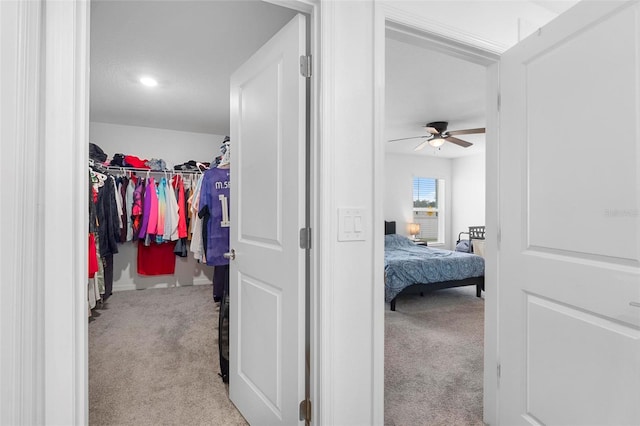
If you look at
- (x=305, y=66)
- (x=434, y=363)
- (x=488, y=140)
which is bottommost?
(x=434, y=363)

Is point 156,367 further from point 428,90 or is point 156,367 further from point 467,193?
point 467,193

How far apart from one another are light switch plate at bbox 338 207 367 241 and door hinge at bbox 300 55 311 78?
58 cm

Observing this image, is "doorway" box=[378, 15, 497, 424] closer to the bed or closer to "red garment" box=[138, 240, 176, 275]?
the bed

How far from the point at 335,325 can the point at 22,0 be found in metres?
1.35

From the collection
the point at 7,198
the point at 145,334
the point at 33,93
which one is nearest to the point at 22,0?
the point at 33,93

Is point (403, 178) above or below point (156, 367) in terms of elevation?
above

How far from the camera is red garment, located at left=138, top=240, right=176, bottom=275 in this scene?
14.9 ft

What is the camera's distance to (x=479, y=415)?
6.12 feet

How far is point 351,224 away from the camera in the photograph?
1346mm

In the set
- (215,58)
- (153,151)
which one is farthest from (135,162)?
(215,58)

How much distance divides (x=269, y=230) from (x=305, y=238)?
0.84 ft

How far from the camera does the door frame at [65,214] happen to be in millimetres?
933

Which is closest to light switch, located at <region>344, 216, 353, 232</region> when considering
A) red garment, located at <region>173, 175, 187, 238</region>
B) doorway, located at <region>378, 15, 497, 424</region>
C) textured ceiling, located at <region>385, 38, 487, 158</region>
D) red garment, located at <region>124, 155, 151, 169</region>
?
doorway, located at <region>378, 15, 497, 424</region>

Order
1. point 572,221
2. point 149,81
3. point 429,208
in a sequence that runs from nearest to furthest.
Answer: point 572,221 < point 149,81 < point 429,208
